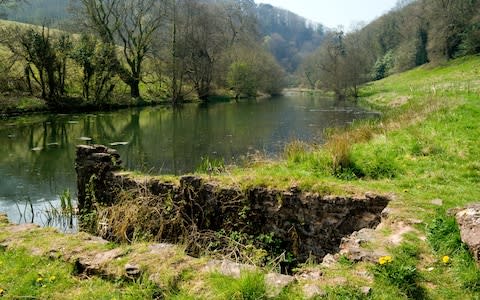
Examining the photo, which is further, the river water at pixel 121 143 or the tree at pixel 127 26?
the tree at pixel 127 26

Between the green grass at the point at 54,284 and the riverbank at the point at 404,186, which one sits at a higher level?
the riverbank at the point at 404,186

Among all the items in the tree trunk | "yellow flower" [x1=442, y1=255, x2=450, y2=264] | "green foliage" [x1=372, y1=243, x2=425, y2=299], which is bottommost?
"green foliage" [x1=372, y1=243, x2=425, y2=299]

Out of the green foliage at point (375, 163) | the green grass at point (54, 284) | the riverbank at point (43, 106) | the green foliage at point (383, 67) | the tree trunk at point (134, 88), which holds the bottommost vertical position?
the green grass at point (54, 284)

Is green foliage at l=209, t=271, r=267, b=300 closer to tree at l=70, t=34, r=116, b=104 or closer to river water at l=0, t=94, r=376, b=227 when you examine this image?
river water at l=0, t=94, r=376, b=227

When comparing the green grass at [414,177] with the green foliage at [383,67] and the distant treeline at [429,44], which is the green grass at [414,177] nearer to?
the distant treeline at [429,44]

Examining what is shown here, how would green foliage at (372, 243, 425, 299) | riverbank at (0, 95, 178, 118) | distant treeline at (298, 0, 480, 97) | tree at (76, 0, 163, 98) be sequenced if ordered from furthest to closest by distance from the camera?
1. distant treeline at (298, 0, 480, 97)
2. tree at (76, 0, 163, 98)
3. riverbank at (0, 95, 178, 118)
4. green foliage at (372, 243, 425, 299)

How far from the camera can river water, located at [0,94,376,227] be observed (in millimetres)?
13659

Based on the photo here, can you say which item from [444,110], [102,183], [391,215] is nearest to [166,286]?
[391,215]

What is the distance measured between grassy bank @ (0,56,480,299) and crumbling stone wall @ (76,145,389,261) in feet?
1.01

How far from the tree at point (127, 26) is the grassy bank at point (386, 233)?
131 ft

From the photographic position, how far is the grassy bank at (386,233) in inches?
189

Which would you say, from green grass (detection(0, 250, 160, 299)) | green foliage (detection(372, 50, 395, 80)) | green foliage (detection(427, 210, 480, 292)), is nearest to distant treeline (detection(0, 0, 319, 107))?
green foliage (detection(372, 50, 395, 80))

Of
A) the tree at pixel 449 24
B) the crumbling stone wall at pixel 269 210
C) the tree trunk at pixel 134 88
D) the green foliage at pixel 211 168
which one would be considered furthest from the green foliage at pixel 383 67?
the crumbling stone wall at pixel 269 210

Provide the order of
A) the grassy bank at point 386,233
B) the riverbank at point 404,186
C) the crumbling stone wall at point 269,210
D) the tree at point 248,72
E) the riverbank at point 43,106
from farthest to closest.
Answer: the tree at point 248,72 → the riverbank at point 43,106 → the crumbling stone wall at point 269,210 → the riverbank at point 404,186 → the grassy bank at point 386,233
